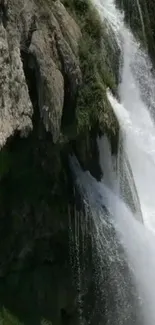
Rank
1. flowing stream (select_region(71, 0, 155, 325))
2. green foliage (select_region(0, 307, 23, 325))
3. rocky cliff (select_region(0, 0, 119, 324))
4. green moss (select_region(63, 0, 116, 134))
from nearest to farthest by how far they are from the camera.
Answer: rocky cliff (select_region(0, 0, 119, 324)), green foliage (select_region(0, 307, 23, 325)), green moss (select_region(63, 0, 116, 134)), flowing stream (select_region(71, 0, 155, 325))

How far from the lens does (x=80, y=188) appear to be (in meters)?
8.85

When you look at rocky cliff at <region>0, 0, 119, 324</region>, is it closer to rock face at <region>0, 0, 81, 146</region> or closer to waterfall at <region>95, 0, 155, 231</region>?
rock face at <region>0, 0, 81, 146</region>

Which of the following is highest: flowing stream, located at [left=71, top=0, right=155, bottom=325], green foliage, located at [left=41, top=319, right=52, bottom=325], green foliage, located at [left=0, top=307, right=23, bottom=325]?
flowing stream, located at [left=71, top=0, right=155, bottom=325]

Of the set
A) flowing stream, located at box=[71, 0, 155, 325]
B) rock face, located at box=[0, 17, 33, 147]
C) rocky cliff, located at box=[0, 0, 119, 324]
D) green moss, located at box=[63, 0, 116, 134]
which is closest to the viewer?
rock face, located at box=[0, 17, 33, 147]

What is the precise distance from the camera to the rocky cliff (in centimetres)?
757

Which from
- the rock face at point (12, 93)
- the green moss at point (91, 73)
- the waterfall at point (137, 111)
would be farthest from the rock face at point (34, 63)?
the waterfall at point (137, 111)

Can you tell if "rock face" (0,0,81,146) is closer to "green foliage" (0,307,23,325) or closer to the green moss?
the green moss

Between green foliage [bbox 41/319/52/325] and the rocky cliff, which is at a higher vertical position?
the rocky cliff

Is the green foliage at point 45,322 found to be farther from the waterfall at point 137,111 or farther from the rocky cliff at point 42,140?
the waterfall at point 137,111

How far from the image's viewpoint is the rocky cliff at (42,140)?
298 inches

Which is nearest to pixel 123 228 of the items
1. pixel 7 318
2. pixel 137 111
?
pixel 7 318

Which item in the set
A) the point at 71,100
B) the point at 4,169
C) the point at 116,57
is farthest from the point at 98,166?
the point at 116,57

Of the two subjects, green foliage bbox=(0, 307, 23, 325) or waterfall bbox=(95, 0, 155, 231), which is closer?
green foliage bbox=(0, 307, 23, 325)

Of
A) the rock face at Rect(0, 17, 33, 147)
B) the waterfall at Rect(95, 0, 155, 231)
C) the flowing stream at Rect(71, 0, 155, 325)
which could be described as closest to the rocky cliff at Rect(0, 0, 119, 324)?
the rock face at Rect(0, 17, 33, 147)
